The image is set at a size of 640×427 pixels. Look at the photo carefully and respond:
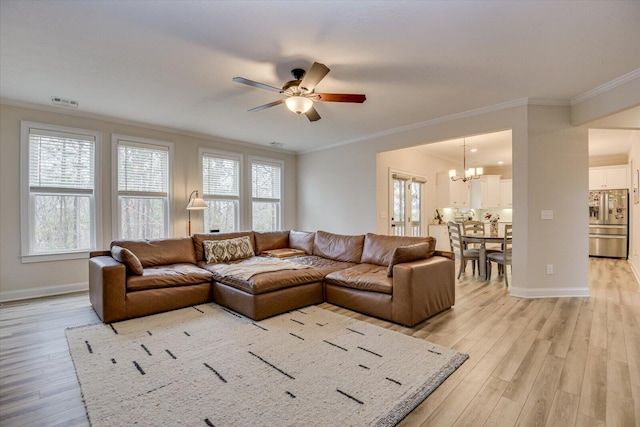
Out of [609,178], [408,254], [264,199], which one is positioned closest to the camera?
[408,254]

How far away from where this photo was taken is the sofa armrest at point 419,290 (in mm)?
3072

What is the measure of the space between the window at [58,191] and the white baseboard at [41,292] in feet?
1.37

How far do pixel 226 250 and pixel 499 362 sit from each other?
368cm

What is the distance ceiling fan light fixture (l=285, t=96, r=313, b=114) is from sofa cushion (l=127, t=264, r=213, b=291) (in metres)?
2.39

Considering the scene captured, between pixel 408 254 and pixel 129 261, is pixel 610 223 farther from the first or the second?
pixel 129 261

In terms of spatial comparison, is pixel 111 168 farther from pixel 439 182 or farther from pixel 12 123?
pixel 439 182

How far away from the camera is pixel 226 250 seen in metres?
4.64

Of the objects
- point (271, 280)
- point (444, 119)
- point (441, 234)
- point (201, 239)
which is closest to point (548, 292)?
point (444, 119)

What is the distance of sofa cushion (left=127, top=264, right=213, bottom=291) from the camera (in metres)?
3.40

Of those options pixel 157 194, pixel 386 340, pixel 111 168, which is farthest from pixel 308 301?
pixel 111 168

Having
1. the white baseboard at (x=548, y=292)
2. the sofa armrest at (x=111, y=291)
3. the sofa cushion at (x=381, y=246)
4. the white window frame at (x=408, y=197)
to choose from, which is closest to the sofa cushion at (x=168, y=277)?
the sofa armrest at (x=111, y=291)

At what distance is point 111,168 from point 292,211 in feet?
12.2

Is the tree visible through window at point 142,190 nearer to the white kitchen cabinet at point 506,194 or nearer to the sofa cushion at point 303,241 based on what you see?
the sofa cushion at point 303,241

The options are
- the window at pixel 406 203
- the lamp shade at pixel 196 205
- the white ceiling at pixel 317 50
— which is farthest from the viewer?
the window at pixel 406 203
